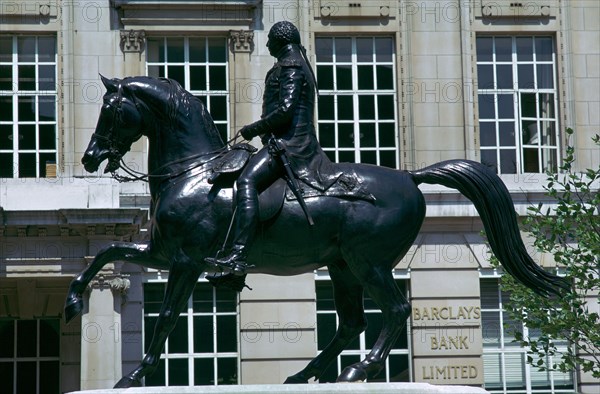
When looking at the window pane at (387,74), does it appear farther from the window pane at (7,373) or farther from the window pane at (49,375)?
the window pane at (7,373)

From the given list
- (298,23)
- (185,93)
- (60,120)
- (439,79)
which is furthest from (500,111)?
(185,93)

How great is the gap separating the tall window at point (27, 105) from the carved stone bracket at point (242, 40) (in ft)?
12.0

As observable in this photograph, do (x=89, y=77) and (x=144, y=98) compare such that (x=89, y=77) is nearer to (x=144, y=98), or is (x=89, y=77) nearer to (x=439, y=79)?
(x=439, y=79)

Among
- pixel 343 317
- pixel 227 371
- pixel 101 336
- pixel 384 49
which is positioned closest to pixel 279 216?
pixel 343 317

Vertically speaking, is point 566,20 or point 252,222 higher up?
point 566,20

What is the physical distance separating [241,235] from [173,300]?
0.97 meters

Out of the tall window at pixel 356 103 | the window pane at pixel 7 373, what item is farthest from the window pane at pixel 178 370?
the tall window at pixel 356 103

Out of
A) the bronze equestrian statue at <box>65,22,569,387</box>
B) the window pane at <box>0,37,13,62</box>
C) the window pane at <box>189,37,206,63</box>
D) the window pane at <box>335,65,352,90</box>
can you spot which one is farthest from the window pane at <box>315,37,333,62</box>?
the bronze equestrian statue at <box>65,22,569,387</box>

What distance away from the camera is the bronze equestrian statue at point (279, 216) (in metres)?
16.4

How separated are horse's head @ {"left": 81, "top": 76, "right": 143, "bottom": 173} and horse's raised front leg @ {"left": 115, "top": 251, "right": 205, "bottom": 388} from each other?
136cm

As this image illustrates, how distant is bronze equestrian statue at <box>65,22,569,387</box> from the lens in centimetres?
1638

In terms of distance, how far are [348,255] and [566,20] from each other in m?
19.4

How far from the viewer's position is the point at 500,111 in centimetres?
3484

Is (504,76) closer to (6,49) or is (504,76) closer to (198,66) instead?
(198,66)
